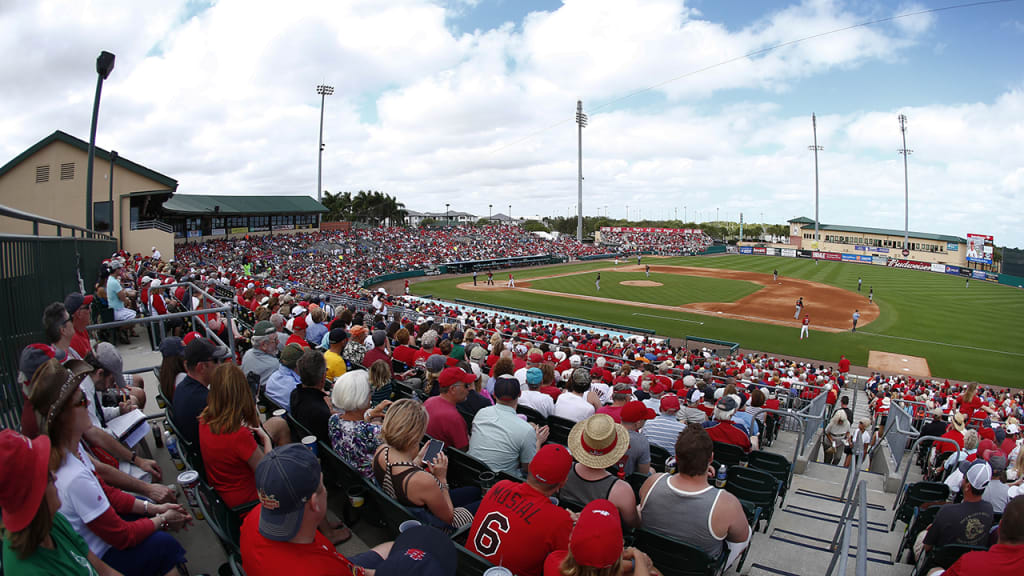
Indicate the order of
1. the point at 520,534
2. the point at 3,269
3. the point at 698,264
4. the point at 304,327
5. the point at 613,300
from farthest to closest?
1. the point at 698,264
2. the point at 613,300
3. the point at 304,327
4. the point at 3,269
5. the point at 520,534

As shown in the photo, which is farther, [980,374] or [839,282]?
[839,282]

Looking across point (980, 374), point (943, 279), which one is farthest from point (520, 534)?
point (943, 279)

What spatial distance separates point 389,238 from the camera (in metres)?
59.7

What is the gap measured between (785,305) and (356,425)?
38591 millimetres

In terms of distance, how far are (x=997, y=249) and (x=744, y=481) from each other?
92705 mm

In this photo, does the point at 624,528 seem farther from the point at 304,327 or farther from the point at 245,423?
the point at 304,327

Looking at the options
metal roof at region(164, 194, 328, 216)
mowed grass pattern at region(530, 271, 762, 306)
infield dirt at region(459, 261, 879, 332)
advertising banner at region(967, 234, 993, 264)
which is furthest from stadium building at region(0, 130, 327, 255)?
advertising banner at region(967, 234, 993, 264)

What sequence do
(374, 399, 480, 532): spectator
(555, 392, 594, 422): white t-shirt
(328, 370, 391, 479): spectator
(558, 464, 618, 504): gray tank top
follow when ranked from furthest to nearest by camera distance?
(555, 392, 594, 422): white t-shirt, (328, 370, 391, 479): spectator, (558, 464, 618, 504): gray tank top, (374, 399, 480, 532): spectator

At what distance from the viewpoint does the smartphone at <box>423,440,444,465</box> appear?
3.63m

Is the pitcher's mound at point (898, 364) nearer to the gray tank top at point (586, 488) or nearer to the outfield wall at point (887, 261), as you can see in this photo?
the gray tank top at point (586, 488)

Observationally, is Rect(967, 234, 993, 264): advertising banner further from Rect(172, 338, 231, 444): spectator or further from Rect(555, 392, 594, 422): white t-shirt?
Rect(172, 338, 231, 444): spectator

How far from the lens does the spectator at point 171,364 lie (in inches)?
201

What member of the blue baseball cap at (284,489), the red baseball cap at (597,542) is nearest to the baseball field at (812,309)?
the red baseball cap at (597,542)

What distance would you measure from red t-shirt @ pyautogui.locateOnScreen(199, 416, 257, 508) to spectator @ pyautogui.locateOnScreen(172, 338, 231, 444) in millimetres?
652
